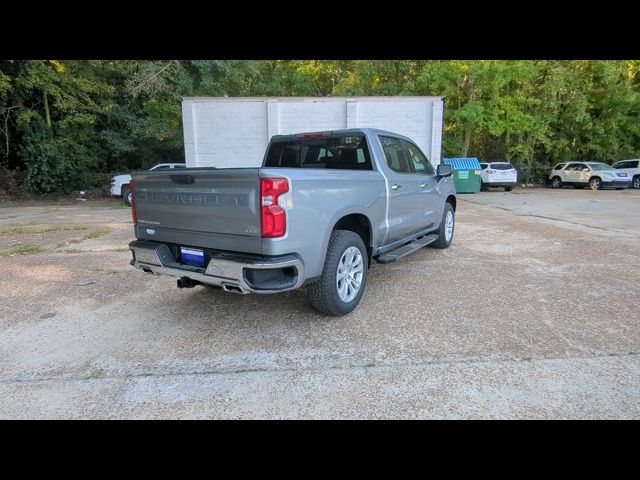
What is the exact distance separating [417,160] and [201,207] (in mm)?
3454

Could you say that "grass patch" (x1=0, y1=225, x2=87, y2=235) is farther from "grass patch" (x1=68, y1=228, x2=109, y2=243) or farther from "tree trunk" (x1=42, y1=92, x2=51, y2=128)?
"tree trunk" (x1=42, y1=92, x2=51, y2=128)

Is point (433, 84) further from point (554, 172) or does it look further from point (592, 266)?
point (592, 266)

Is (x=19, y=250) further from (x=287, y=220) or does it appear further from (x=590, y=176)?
(x=590, y=176)

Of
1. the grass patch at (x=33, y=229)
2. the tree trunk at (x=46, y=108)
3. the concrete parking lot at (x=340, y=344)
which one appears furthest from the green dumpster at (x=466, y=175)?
the tree trunk at (x=46, y=108)

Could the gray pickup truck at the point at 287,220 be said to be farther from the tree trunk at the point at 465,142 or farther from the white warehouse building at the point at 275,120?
the tree trunk at the point at 465,142

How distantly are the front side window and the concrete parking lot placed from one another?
4.38 feet

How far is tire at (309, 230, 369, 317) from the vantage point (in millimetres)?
3547

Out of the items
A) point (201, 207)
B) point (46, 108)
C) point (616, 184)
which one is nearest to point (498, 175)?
point (616, 184)

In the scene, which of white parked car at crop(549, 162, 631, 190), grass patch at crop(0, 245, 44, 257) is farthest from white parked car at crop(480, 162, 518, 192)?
grass patch at crop(0, 245, 44, 257)

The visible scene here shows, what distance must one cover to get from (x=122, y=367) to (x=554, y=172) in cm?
2523

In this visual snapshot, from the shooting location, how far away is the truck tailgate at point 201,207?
119 inches

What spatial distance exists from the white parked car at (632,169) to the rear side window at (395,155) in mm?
20989
